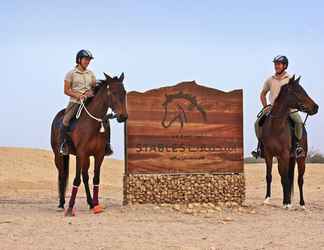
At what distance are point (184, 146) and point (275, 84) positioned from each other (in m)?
2.22

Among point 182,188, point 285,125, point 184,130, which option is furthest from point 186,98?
point 285,125

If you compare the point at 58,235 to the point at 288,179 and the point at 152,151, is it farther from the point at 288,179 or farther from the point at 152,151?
the point at 288,179

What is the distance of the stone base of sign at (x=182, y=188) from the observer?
38.8 feet

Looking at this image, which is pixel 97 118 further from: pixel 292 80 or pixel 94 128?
pixel 292 80

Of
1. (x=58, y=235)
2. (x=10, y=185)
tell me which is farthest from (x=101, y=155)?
(x=10, y=185)

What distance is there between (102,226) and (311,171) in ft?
52.8

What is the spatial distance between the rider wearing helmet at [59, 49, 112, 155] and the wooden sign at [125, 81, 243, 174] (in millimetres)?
887

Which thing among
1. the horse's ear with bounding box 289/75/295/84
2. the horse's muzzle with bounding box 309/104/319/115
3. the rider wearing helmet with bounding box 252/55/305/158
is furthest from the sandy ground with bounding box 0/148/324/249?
the horse's ear with bounding box 289/75/295/84

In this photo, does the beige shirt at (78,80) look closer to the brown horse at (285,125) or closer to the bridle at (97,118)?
the bridle at (97,118)

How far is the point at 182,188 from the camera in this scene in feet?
39.5

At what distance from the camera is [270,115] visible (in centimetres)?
1226

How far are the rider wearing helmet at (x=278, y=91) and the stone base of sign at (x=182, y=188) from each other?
3.52 ft

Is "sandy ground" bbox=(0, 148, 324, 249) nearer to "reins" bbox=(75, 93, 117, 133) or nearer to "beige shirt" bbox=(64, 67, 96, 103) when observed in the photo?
"reins" bbox=(75, 93, 117, 133)

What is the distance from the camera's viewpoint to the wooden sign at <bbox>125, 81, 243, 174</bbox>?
1202 centimetres
